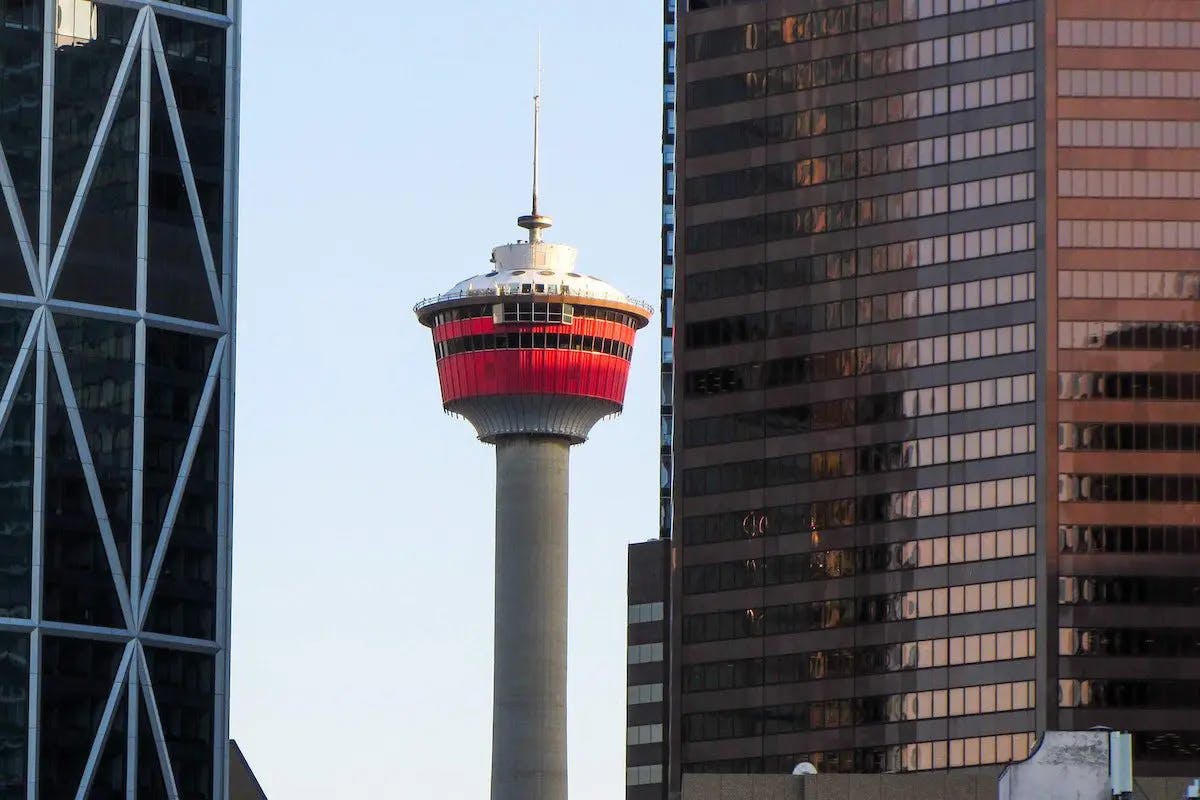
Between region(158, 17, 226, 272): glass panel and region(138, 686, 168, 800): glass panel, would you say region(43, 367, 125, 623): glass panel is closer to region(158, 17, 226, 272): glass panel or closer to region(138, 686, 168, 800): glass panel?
region(138, 686, 168, 800): glass panel

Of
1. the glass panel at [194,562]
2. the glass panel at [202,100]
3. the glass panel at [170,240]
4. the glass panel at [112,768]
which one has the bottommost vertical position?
the glass panel at [112,768]

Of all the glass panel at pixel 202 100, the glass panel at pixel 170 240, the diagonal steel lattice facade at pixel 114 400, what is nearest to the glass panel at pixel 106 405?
the diagonal steel lattice facade at pixel 114 400

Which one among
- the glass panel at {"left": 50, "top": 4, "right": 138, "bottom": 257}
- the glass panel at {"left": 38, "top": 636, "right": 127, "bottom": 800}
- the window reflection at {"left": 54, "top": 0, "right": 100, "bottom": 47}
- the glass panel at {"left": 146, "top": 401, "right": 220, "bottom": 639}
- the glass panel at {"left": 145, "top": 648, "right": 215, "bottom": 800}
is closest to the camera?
the glass panel at {"left": 38, "top": 636, "right": 127, "bottom": 800}

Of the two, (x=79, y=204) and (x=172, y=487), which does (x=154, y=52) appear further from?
(x=172, y=487)

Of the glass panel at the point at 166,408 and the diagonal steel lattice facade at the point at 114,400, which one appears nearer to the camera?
the diagonal steel lattice facade at the point at 114,400

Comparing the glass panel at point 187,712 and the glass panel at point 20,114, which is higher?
the glass panel at point 20,114

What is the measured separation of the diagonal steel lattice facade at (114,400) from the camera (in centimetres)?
16250

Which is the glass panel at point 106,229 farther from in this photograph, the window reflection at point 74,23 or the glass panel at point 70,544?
the glass panel at point 70,544

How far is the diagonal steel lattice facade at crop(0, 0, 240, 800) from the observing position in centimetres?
16250

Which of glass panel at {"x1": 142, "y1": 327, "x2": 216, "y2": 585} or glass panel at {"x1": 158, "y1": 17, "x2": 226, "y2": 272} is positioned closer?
glass panel at {"x1": 142, "y1": 327, "x2": 216, "y2": 585}

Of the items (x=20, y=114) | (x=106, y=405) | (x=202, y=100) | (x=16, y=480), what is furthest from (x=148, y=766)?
(x=202, y=100)

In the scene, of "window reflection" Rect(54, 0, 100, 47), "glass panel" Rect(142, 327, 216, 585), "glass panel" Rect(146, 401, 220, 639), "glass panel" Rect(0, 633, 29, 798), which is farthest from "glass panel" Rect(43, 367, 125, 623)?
"window reflection" Rect(54, 0, 100, 47)

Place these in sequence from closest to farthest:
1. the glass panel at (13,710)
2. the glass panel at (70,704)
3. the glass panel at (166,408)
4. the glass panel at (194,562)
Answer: the glass panel at (13,710) < the glass panel at (70,704) < the glass panel at (194,562) < the glass panel at (166,408)

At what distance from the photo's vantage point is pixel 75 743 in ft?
529
